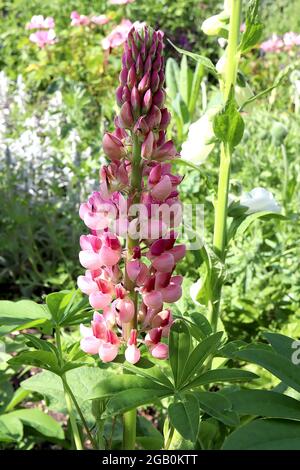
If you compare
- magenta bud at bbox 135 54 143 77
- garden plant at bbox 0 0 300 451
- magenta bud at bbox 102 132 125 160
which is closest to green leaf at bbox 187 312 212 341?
garden plant at bbox 0 0 300 451

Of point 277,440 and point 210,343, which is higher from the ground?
point 210,343

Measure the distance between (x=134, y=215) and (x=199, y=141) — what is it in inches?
14.0

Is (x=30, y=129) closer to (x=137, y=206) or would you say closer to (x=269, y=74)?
(x=137, y=206)

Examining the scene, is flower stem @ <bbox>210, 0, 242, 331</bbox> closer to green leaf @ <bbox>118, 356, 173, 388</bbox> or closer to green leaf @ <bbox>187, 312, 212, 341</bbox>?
green leaf @ <bbox>187, 312, 212, 341</bbox>

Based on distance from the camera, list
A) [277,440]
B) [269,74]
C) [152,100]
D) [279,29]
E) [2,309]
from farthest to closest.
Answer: [279,29]
[269,74]
[2,309]
[152,100]
[277,440]

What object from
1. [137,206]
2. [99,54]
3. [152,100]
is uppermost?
[99,54]

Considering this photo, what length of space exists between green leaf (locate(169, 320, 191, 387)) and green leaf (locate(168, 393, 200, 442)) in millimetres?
68

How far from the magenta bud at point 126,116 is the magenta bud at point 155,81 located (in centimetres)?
4

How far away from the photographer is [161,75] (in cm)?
88

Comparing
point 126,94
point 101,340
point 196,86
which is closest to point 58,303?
point 101,340

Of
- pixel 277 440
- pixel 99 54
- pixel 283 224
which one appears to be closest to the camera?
pixel 277 440

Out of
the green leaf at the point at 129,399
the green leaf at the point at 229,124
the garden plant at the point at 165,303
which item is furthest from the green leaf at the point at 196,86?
the green leaf at the point at 129,399

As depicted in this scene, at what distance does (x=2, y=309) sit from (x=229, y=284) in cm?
130

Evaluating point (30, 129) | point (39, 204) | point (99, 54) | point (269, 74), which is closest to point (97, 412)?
point (39, 204)
